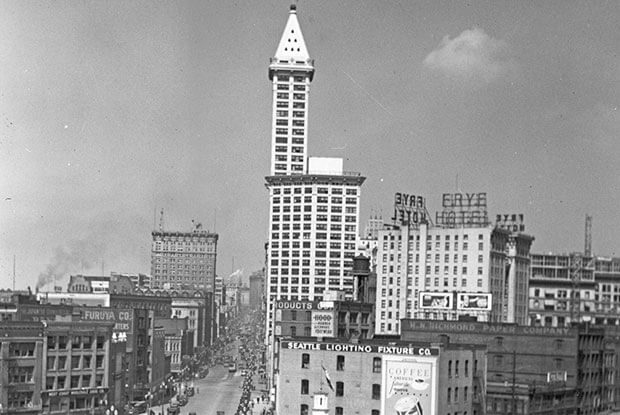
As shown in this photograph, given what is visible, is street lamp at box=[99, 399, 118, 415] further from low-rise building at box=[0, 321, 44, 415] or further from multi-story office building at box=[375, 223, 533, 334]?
multi-story office building at box=[375, 223, 533, 334]

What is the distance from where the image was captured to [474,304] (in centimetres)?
13025

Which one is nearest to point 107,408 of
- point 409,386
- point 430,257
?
point 409,386

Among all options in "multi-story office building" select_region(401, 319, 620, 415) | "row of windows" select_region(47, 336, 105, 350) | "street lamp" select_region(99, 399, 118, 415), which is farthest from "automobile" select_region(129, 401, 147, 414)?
"multi-story office building" select_region(401, 319, 620, 415)

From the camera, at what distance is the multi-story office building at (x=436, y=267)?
6565 inches

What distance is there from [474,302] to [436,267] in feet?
126

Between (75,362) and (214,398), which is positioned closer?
(75,362)

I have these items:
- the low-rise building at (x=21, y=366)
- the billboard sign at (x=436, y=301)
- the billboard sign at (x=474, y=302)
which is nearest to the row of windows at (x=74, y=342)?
the low-rise building at (x=21, y=366)

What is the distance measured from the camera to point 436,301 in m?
132

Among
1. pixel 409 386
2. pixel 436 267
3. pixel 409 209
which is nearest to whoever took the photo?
pixel 409 386

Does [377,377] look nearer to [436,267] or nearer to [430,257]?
[436,267]

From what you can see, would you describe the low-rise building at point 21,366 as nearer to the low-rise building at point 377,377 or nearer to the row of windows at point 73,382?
the row of windows at point 73,382

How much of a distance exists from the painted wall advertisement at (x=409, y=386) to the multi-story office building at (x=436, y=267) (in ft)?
239

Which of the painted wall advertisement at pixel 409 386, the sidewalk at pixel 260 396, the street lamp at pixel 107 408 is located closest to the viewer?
the painted wall advertisement at pixel 409 386

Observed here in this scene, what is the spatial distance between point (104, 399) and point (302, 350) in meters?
40.3
